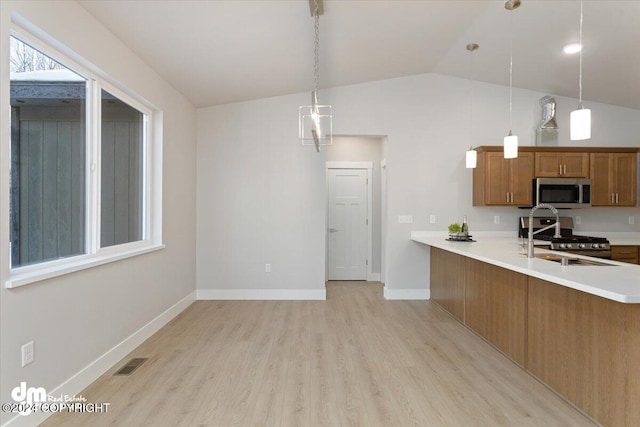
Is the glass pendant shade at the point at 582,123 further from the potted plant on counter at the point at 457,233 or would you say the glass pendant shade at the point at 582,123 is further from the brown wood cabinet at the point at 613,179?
the brown wood cabinet at the point at 613,179

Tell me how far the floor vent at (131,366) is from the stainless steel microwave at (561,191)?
4791mm

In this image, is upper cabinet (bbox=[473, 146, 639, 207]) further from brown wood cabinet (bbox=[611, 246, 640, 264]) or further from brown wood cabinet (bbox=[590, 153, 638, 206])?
brown wood cabinet (bbox=[611, 246, 640, 264])

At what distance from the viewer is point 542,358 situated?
8.22ft

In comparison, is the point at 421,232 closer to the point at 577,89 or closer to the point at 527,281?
the point at 527,281

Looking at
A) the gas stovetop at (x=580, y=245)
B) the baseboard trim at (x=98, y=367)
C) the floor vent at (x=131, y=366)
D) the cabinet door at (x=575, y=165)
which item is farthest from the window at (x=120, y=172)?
the cabinet door at (x=575, y=165)

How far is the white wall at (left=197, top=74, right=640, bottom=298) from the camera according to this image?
4863 mm

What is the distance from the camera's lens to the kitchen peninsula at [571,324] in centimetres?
185

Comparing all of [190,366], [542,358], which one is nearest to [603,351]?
[542,358]

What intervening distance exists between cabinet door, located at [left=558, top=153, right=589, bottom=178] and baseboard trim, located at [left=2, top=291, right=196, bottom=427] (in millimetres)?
5216

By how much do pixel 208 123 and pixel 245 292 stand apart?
2419mm

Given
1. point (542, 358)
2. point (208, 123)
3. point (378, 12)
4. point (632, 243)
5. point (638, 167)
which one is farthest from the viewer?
point (208, 123)

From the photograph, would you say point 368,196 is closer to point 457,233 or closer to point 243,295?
point 457,233

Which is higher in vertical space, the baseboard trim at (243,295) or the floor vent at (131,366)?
the baseboard trim at (243,295)

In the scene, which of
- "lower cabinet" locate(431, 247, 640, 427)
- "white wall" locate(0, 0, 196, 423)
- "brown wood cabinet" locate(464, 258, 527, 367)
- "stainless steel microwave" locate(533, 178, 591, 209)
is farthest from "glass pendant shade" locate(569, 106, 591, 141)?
"white wall" locate(0, 0, 196, 423)
